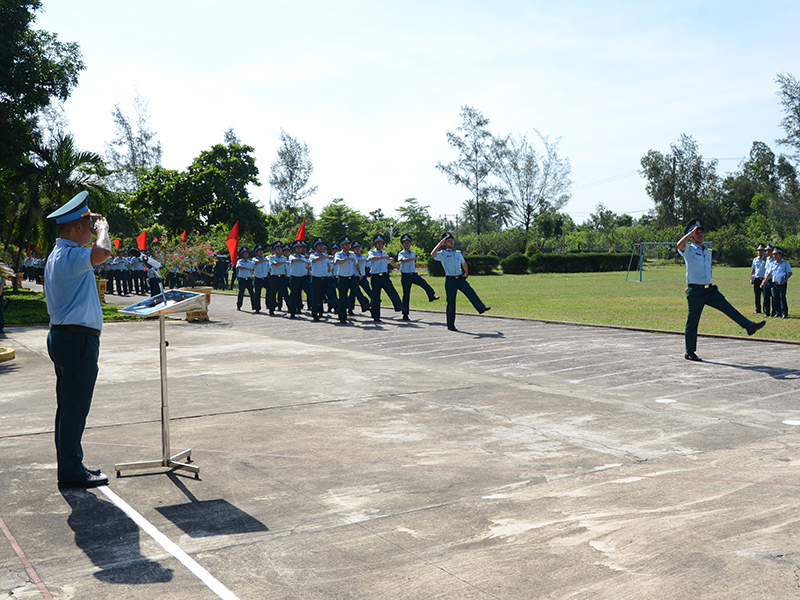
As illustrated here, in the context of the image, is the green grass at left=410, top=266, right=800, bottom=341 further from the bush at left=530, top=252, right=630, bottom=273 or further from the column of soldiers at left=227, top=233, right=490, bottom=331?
the bush at left=530, top=252, right=630, bottom=273

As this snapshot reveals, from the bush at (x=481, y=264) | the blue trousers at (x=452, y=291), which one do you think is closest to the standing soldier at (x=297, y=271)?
the blue trousers at (x=452, y=291)

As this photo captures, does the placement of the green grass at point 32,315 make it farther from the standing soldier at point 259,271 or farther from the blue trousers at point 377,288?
the blue trousers at point 377,288

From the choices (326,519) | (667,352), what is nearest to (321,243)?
(667,352)

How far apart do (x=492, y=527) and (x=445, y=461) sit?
1.36 metres

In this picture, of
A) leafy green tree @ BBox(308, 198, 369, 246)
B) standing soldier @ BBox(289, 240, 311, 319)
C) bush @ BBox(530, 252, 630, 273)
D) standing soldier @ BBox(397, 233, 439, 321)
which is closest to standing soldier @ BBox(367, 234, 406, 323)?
standing soldier @ BBox(397, 233, 439, 321)

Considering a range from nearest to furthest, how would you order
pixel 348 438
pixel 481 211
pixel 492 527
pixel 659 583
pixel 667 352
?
pixel 659 583 < pixel 492 527 < pixel 348 438 < pixel 667 352 < pixel 481 211

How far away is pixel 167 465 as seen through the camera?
522cm

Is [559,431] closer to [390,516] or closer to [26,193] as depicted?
[390,516]

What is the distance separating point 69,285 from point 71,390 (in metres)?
0.71

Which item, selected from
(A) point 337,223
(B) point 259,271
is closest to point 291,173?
(A) point 337,223

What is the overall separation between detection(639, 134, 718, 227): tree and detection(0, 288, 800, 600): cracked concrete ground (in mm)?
77752

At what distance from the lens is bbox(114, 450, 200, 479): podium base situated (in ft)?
16.7

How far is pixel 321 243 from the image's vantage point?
18625 mm

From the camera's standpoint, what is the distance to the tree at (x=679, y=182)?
81.6 m
